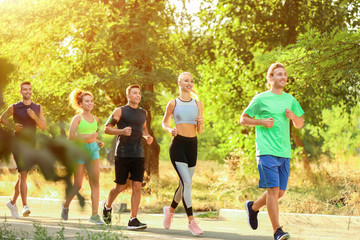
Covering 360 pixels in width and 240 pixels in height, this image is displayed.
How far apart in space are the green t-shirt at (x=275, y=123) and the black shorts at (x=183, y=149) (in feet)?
3.38

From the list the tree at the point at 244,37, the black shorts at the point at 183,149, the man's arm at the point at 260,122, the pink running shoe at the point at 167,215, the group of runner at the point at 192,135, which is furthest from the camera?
the tree at the point at 244,37

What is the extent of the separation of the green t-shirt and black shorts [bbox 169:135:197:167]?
3.38ft

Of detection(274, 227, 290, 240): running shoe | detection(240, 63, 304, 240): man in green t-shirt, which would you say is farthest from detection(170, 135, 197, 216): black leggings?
detection(274, 227, 290, 240): running shoe

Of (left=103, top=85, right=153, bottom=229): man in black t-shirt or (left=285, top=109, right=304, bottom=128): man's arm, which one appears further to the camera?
(left=103, top=85, right=153, bottom=229): man in black t-shirt

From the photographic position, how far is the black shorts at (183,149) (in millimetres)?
7613

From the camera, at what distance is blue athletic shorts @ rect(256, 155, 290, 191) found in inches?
264

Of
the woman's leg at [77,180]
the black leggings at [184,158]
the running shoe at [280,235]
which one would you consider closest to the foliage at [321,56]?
the black leggings at [184,158]

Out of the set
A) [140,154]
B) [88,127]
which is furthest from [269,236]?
[88,127]

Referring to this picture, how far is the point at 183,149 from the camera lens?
7633mm

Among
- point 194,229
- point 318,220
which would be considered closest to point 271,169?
A: point 194,229

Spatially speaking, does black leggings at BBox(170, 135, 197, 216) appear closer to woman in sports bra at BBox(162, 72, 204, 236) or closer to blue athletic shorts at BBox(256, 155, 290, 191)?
woman in sports bra at BBox(162, 72, 204, 236)

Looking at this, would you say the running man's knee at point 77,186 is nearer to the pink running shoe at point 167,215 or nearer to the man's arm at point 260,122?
the man's arm at point 260,122

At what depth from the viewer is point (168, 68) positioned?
15.2 meters

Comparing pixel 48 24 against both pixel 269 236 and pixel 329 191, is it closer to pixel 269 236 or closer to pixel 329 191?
pixel 329 191
